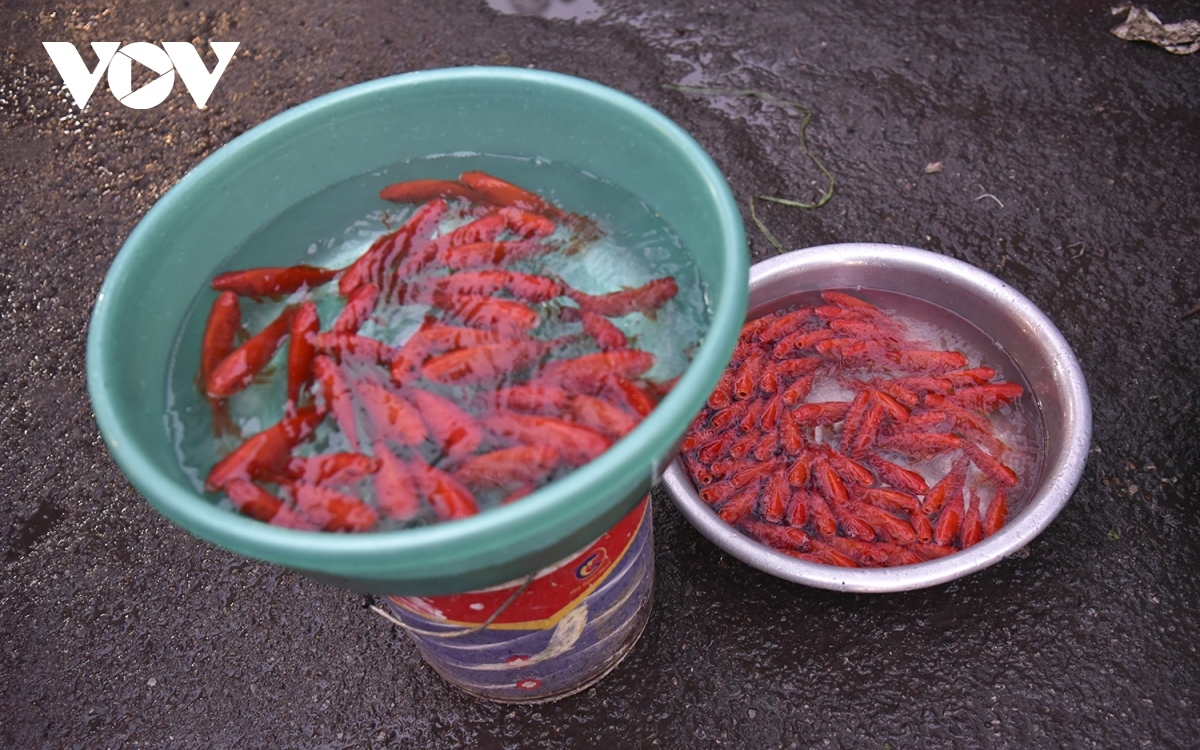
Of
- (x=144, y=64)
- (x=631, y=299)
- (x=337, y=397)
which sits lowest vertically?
(x=144, y=64)

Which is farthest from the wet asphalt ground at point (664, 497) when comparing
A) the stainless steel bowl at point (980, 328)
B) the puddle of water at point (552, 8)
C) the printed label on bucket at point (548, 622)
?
the stainless steel bowl at point (980, 328)

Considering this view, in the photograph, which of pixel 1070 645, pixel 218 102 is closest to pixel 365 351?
pixel 1070 645

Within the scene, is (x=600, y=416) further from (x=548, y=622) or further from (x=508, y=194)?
(x=508, y=194)

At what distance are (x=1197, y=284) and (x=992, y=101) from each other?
1204 mm

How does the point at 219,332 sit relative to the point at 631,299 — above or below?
above

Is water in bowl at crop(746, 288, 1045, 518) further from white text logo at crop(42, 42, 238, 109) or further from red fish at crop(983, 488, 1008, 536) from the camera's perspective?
white text logo at crop(42, 42, 238, 109)

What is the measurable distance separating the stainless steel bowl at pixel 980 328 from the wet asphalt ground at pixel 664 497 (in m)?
0.38

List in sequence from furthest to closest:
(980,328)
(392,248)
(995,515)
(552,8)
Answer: (552,8) → (980,328) → (995,515) → (392,248)

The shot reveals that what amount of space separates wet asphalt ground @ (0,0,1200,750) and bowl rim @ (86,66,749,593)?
1223 millimetres

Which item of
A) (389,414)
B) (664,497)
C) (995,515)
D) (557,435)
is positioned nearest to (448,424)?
(389,414)

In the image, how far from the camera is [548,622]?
198 cm

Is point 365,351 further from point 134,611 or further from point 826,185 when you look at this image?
point 826,185

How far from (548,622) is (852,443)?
117cm

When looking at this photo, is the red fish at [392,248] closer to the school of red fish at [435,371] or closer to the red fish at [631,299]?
the school of red fish at [435,371]
